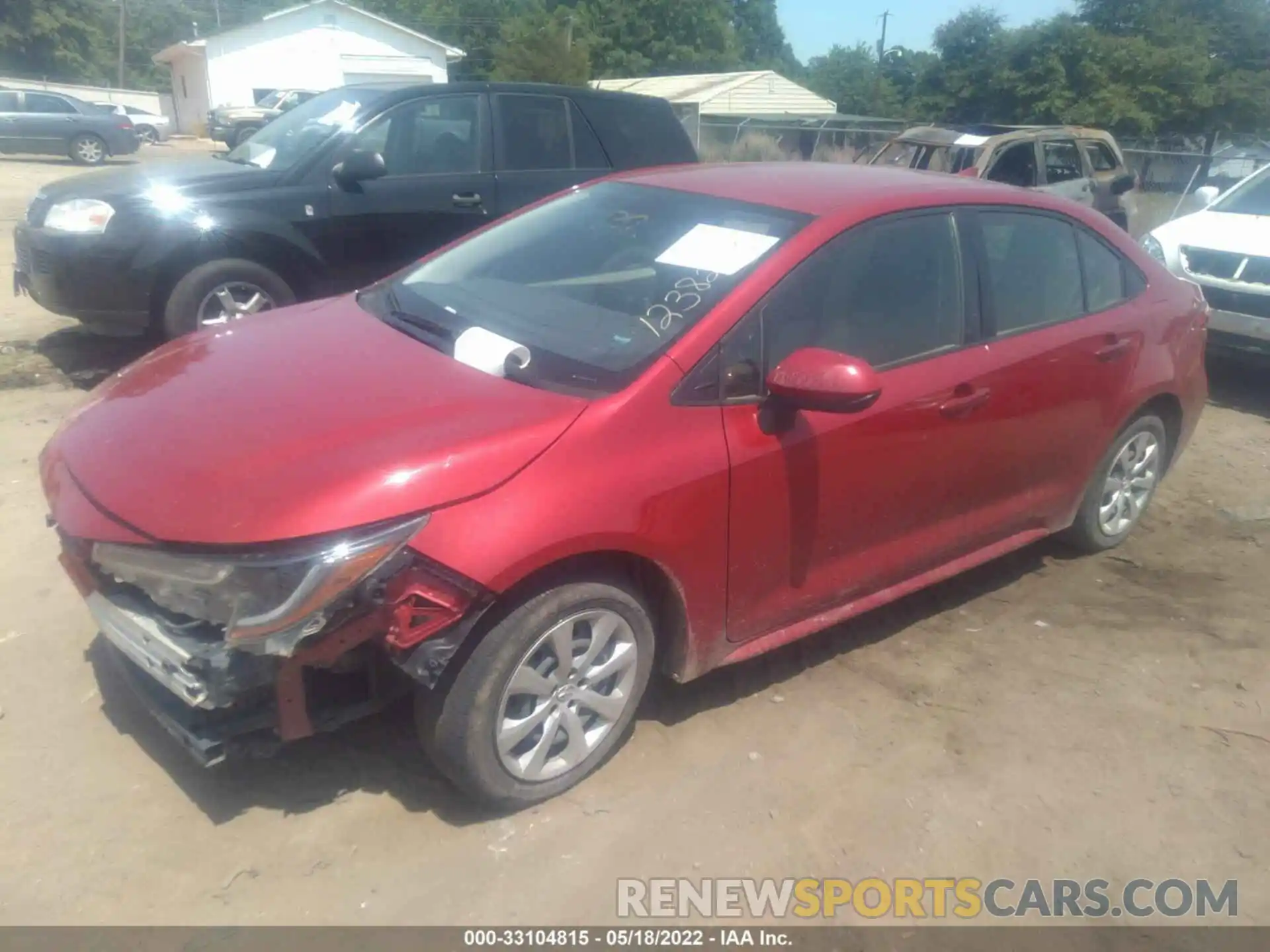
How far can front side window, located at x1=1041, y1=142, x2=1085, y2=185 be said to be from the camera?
38.5ft

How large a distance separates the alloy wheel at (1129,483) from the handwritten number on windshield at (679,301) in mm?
2347

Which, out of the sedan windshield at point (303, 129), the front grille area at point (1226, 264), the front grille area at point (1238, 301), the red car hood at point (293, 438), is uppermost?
the sedan windshield at point (303, 129)

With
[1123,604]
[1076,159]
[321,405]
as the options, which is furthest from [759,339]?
[1076,159]

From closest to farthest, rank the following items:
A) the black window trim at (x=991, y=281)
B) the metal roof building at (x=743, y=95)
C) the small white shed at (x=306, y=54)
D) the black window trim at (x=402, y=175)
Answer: the black window trim at (x=991, y=281), the black window trim at (x=402, y=175), the small white shed at (x=306, y=54), the metal roof building at (x=743, y=95)

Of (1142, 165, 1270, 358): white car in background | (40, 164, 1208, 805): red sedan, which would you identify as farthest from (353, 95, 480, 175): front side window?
(1142, 165, 1270, 358): white car in background

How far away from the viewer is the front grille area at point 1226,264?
7.30 metres

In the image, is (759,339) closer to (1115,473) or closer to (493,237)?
(493,237)

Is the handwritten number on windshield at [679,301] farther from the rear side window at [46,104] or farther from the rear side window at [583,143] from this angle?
the rear side window at [46,104]

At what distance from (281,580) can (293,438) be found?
44cm

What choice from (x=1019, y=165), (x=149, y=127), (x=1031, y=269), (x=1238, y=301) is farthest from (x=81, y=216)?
(x=149, y=127)

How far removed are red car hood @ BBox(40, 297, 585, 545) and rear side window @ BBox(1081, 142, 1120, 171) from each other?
10918 millimetres

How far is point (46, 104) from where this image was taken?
2367cm

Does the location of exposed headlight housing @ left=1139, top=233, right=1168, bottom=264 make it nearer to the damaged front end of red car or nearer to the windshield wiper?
the windshield wiper

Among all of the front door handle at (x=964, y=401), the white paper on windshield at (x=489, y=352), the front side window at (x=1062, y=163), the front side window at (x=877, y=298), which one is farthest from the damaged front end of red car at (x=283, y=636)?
the front side window at (x=1062, y=163)
